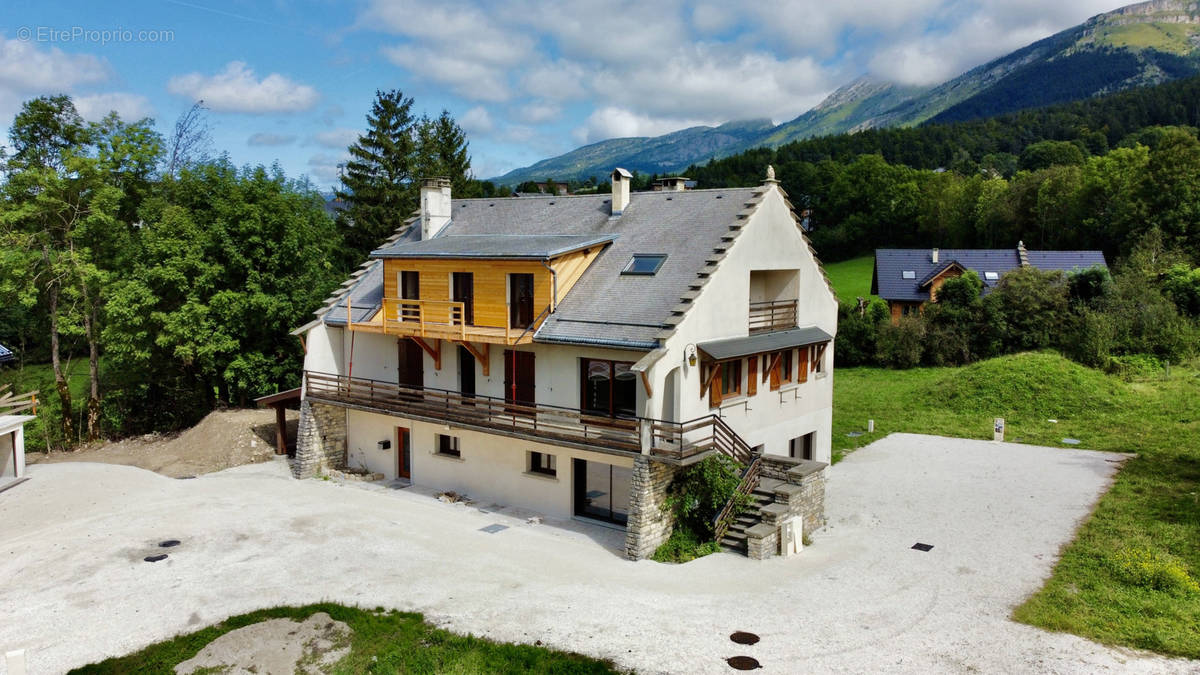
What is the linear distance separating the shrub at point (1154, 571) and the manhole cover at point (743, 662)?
30.0 feet

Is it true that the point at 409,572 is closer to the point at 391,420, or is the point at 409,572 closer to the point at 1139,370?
the point at 391,420

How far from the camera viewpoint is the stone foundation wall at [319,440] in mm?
A: 27531

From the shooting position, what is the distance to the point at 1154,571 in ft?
54.3

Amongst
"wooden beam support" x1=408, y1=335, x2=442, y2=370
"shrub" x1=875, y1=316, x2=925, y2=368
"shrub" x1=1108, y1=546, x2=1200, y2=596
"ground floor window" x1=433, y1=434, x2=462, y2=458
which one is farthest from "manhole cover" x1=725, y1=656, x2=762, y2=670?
"shrub" x1=875, y1=316, x2=925, y2=368

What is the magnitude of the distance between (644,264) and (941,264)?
3703 centimetres

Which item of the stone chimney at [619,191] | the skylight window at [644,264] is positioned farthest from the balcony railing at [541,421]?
the stone chimney at [619,191]

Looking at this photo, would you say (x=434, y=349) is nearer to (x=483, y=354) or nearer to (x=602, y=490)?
(x=483, y=354)

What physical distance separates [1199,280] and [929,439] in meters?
24.9

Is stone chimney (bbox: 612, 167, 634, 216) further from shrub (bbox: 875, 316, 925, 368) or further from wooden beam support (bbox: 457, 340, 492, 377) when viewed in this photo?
shrub (bbox: 875, 316, 925, 368)

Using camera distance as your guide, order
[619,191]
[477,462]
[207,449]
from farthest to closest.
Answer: [207,449]
[619,191]
[477,462]

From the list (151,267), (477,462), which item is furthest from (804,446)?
(151,267)

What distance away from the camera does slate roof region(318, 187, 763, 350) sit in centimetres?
2097

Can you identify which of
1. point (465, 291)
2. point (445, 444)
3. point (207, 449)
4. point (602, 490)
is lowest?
point (207, 449)

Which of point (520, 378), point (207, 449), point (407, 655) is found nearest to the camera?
point (407, 655)
